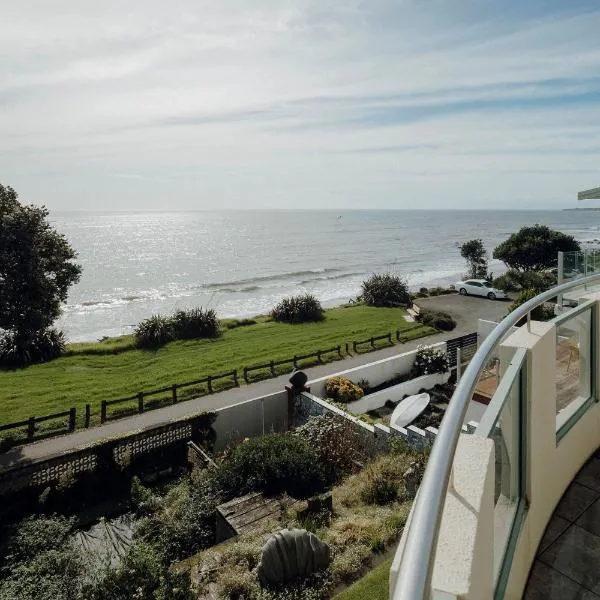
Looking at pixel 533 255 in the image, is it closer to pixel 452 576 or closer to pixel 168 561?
pixel 168 561

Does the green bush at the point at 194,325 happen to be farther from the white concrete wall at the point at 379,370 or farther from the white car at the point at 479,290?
the white car at the point at 479,290

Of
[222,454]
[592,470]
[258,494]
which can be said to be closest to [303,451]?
[258,494]

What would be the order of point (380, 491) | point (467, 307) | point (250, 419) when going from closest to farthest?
1. point (380, 491)
2. point (250, 419)
3. point (467, 307)

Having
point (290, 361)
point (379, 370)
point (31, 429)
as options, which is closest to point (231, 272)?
point (290, 361)

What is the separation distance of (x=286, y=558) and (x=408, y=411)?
283 inches

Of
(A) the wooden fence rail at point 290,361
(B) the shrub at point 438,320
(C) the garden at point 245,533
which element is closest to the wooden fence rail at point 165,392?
(A) the wooden fence rail at point 290,361

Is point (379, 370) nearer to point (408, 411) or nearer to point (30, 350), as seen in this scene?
point (408, 411)

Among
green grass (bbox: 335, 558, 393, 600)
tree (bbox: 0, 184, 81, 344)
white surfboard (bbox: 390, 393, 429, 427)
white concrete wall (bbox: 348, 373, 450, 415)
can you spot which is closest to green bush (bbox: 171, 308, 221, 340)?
tree (bbox: 0, 184, 81, 344)

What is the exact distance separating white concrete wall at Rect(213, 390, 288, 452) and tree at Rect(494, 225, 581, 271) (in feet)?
98.4

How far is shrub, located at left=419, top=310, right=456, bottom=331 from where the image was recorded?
2484cm

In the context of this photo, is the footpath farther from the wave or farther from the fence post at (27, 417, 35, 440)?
the wave

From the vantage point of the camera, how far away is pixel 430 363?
682 inches

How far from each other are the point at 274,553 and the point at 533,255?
1435 inches

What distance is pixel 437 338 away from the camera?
74.7 feet
